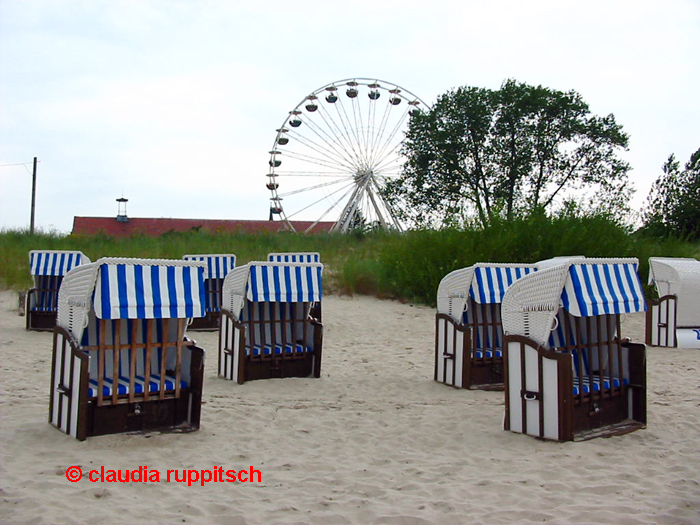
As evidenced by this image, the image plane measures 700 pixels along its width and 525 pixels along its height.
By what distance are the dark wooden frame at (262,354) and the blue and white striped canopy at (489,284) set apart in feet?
5.83

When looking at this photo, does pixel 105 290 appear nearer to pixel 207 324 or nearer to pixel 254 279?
pixel 254 279

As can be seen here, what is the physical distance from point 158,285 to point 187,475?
1.34 m

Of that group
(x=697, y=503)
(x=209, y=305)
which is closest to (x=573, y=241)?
(x=209, y=305)

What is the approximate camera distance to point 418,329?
12883 millimetres

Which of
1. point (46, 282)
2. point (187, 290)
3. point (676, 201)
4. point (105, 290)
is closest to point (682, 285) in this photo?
point (187, 290)

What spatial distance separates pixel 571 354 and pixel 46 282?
28.9 ft

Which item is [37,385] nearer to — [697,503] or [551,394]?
[551,394]

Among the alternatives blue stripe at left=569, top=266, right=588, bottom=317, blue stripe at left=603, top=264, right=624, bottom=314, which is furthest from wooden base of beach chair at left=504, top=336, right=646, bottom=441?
blue stripe at left=603, top=264, right=624, bottom=314

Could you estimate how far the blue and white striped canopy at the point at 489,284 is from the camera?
716 cm

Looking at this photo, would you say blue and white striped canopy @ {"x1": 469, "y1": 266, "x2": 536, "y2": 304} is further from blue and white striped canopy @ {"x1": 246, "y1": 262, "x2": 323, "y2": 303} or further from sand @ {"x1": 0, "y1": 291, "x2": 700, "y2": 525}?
blue and white striped canopy @ {"x1": 246, "y1": 262, "x2": 323, "y2": 303}

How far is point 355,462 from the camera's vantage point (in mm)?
4656

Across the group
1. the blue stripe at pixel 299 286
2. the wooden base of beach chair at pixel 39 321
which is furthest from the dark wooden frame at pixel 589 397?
the wooden base of beach chair at pixel 39 321

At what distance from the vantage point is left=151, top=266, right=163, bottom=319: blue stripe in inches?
185

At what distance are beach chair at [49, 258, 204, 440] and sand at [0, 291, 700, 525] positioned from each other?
0.18 metres
